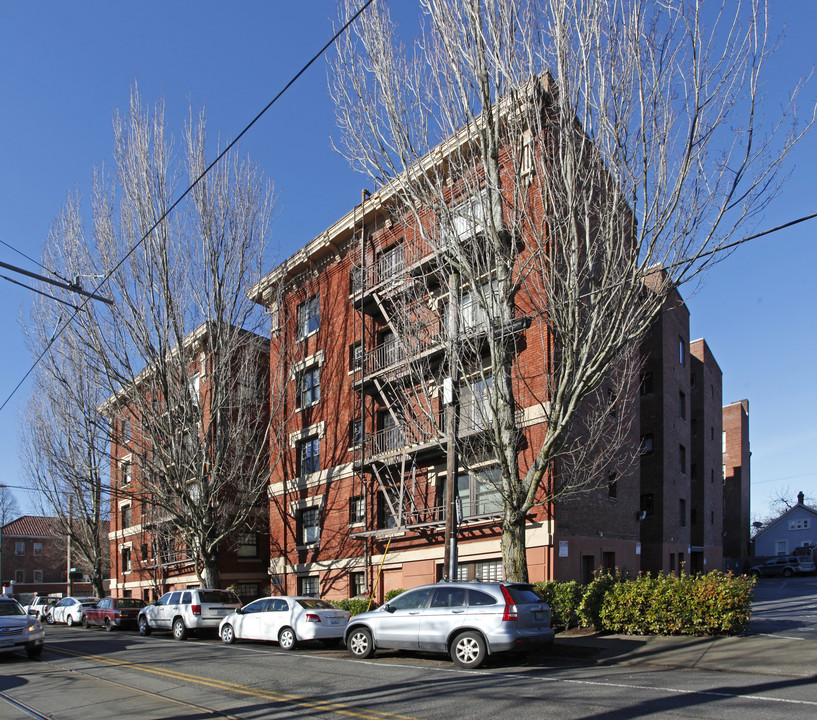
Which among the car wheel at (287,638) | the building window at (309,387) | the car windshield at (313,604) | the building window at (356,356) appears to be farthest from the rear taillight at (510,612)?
the building window at (309,387)

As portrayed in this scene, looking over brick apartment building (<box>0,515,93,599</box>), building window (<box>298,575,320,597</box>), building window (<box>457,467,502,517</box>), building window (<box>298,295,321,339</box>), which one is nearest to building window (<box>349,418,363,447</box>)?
building window (<box>298,295,321,339</box>)

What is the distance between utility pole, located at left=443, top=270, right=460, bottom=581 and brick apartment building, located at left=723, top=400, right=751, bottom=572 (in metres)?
43.6

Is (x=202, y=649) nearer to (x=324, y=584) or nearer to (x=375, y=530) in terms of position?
(x=375, y=530)

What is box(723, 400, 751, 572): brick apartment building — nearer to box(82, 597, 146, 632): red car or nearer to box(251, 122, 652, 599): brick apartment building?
box(251, 122, 652, 599): brick apartment building

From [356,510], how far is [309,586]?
14.6 ft

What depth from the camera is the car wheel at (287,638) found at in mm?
16531

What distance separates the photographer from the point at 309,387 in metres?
30.0

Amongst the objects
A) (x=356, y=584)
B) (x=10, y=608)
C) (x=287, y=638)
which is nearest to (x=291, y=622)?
(x=287, y=638)

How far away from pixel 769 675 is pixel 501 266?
8.91m

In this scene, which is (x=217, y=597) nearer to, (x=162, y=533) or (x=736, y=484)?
(x=162, y=533)

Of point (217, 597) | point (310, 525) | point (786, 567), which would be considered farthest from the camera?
point (786, 567)

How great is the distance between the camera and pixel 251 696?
394 inches

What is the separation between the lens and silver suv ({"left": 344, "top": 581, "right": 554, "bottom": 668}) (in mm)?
11820

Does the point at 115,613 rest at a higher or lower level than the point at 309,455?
lower
